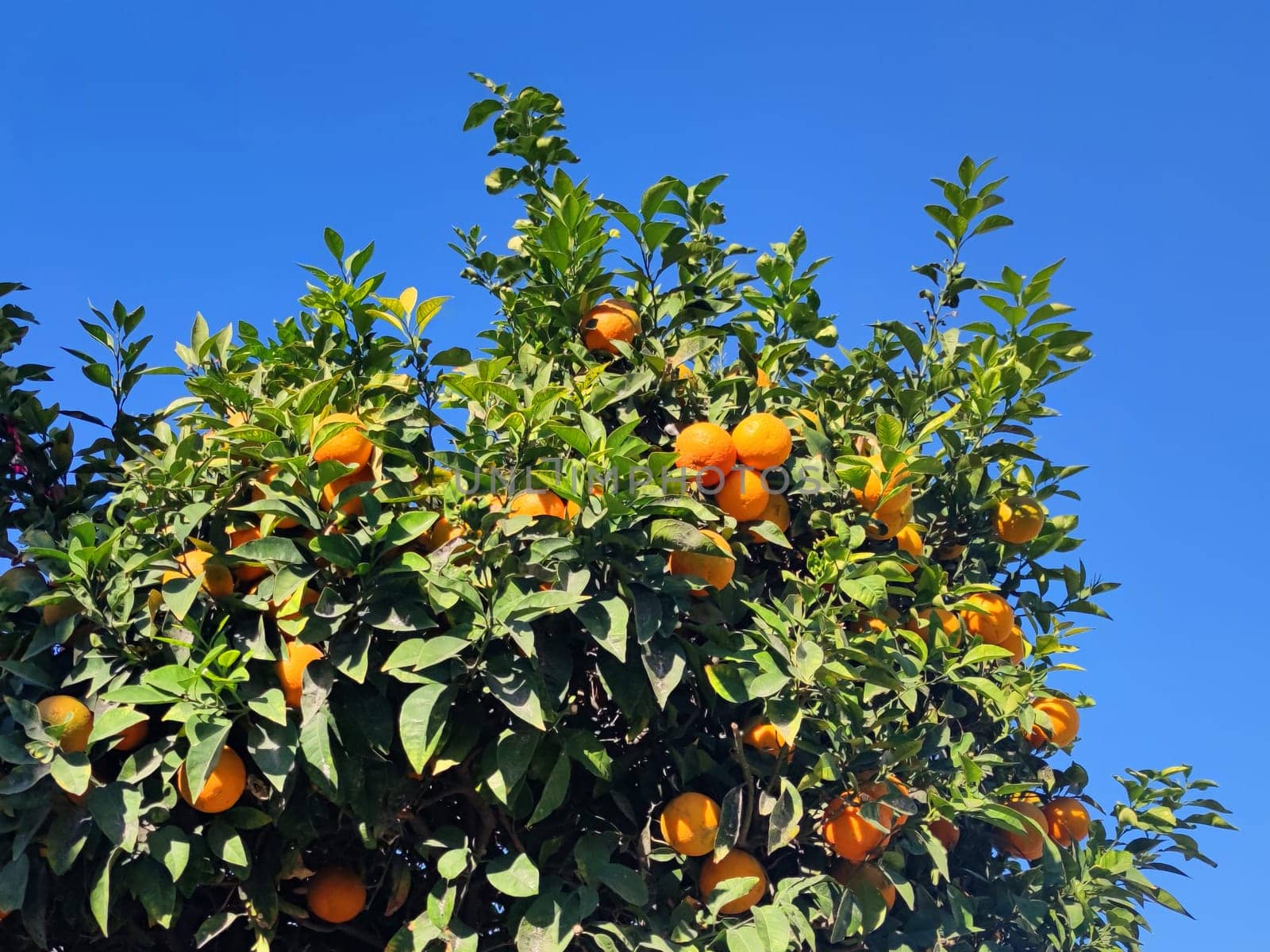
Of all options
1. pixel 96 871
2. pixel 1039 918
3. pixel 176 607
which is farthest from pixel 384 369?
pixel 1039 918

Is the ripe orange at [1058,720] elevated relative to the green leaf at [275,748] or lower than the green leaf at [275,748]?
elevated

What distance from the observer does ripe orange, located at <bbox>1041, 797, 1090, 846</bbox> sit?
3.20 metres

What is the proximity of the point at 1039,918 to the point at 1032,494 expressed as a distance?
1066mm

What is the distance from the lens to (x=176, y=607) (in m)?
2.22

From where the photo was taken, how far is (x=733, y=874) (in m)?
2.46

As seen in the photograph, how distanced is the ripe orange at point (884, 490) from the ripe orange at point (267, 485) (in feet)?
4.18

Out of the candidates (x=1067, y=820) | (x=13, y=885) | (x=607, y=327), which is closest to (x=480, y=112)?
(x=607, y=327)

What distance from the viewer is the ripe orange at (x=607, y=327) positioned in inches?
111

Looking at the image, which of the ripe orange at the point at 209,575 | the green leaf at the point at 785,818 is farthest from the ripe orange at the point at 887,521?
the ripe orange at the point at 209,575

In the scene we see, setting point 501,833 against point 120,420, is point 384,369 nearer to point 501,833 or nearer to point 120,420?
point 120,420

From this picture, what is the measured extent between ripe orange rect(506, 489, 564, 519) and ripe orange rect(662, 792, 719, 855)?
0.66 meters

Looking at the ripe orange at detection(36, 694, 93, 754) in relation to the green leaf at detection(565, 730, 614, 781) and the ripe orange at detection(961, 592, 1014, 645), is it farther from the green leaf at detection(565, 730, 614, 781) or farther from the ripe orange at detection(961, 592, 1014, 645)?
the ripe orange at detection(961, 592, 1014, 645)

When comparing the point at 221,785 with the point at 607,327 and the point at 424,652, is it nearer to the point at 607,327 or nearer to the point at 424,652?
the point at 424,652

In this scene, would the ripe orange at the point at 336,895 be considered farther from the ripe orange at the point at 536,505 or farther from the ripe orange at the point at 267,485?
the ripe orange at the point at 536,505
